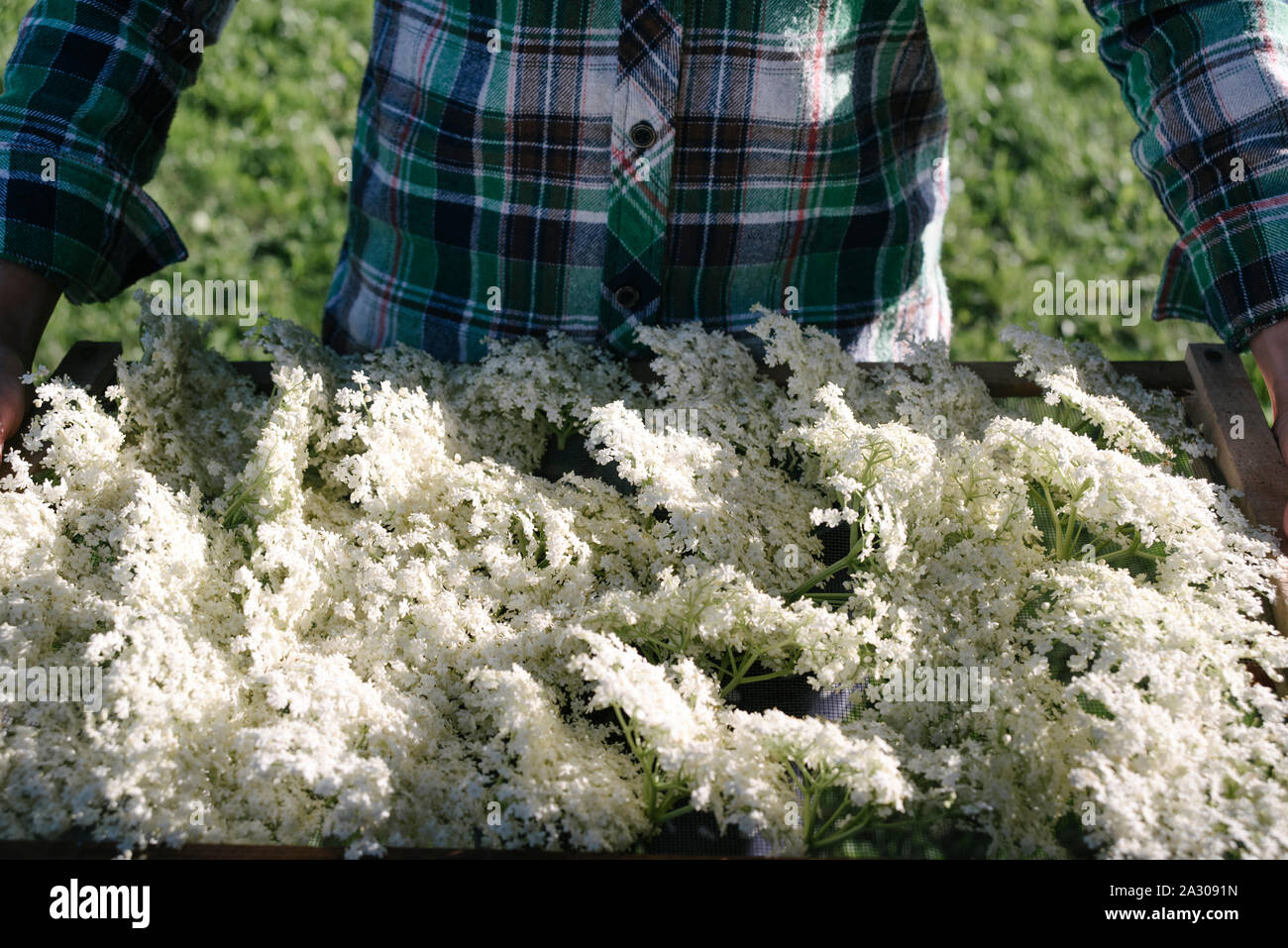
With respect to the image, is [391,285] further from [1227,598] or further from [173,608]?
[1227,598]

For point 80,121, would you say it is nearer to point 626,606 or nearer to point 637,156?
point 637,156

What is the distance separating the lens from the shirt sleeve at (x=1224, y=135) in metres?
1.95

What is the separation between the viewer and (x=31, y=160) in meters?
1.97

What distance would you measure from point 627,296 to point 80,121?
112cm

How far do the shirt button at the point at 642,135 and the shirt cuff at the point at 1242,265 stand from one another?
1102mm

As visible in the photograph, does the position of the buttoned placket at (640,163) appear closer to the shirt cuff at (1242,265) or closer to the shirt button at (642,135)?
the shirt button at (642,135)

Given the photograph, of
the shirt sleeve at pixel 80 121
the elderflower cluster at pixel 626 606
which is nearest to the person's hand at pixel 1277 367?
the elderflower cluster at pixel 626 606

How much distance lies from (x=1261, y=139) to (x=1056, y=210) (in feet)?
11.7

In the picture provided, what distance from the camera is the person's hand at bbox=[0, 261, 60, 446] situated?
1846 mm

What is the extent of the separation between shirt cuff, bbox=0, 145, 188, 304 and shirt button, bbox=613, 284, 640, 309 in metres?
1.00

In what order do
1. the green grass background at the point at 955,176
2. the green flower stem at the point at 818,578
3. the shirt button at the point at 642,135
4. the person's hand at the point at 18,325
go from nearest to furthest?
the green flower stem at the point at 818,578 → the person's hand at the point at 18,325 → the shirt button at the point at 642,135 → the green grass background at the point at 955,176

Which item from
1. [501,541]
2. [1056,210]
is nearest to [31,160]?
[501,541]

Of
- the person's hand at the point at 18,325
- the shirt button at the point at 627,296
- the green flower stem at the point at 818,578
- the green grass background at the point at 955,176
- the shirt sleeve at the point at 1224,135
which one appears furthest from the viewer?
the green grass background at the point at 955,176

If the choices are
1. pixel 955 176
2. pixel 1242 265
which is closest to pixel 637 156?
pixel 1242 265
